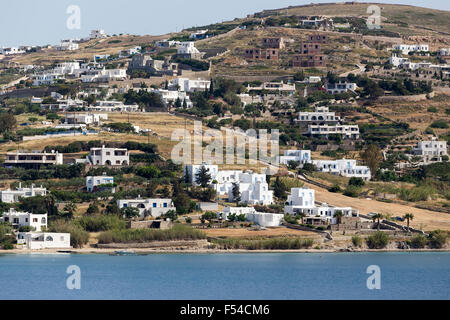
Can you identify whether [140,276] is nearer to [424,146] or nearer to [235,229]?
[235,229]

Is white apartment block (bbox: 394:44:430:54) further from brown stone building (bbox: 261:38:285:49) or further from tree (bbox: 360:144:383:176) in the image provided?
tree (bbox: 360:144:383:176)

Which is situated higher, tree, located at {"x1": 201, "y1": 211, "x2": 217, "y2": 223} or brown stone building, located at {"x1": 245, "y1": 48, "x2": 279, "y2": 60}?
brown stone building, located at {"x1": 245, "y1": 48, "x2": 279, "y2": 60}

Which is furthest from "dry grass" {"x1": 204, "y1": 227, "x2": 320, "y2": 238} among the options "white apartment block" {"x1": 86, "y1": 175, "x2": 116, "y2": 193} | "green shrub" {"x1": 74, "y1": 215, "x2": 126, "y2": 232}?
"white apartment block" {"x1": 86, "y1": 175, "x2": 116, "y2": 193}

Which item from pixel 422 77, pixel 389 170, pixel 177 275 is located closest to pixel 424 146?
pixel 389 170

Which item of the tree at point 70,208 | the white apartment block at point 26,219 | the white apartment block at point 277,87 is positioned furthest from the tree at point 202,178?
the white apartment block at point 277,87

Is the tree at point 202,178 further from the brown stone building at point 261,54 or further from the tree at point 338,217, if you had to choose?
the brown stone building at point 261,54

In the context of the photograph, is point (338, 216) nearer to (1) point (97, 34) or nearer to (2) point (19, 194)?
(2) point (19, 194)

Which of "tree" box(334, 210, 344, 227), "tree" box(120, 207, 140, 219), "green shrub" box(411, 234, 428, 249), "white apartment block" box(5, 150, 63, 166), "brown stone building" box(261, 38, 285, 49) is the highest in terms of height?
"brown stone building" box(261, 38, 285, 49)
